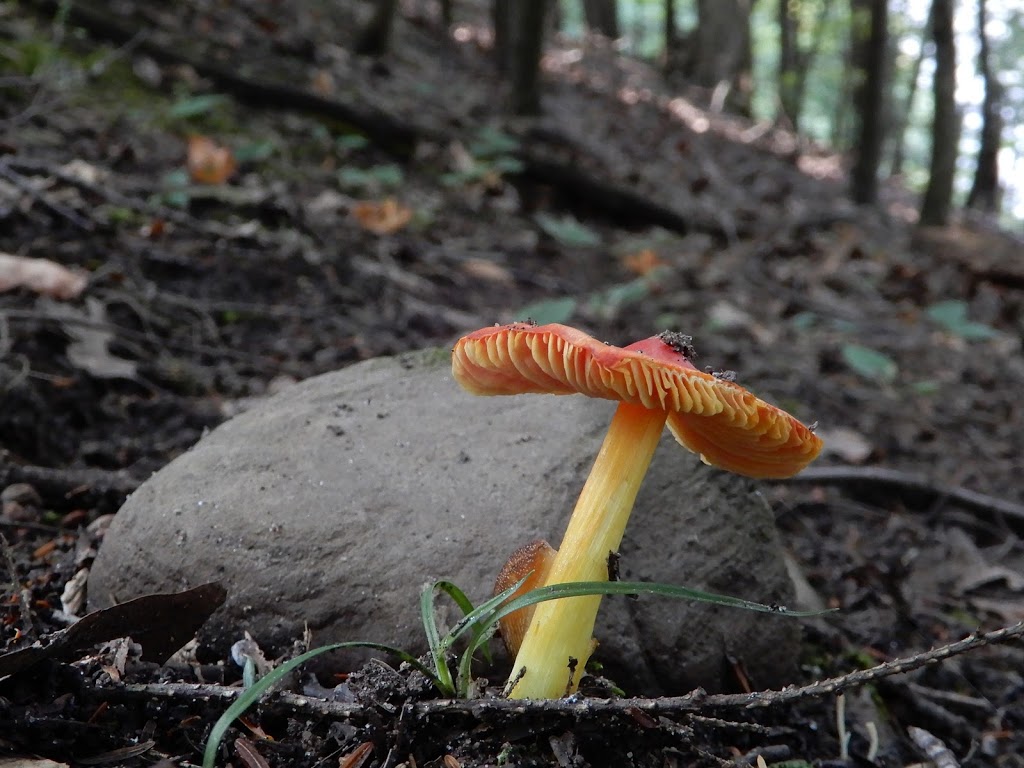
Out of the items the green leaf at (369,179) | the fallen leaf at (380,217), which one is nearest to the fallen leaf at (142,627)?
the fallen leaf at (380,217)

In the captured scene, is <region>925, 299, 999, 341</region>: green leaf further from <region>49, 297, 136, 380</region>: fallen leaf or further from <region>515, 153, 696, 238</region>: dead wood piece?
<region>49, 297, 136, 380</region>: fallen leaf

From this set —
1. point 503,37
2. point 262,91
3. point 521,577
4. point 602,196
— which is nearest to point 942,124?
point 602,196

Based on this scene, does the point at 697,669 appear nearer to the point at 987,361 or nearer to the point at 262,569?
the point at 262,569

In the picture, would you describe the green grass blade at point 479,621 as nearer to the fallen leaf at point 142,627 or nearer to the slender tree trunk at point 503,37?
the fallen leaf at point 142,627

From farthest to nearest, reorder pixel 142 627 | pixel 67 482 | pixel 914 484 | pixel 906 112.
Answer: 1. pixel 906 112
2. pixel 914 484
3. pixel 67 482
4. pixel 142 627

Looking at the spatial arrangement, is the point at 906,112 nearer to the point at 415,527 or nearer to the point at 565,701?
the point at 415,527

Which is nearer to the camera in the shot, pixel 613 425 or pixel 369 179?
pixel 613 425

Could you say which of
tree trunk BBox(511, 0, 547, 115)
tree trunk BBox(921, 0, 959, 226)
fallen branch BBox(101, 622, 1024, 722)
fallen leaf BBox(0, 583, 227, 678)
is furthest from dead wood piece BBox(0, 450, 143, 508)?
tree trunk BBox(921, 0, 959, 226)
